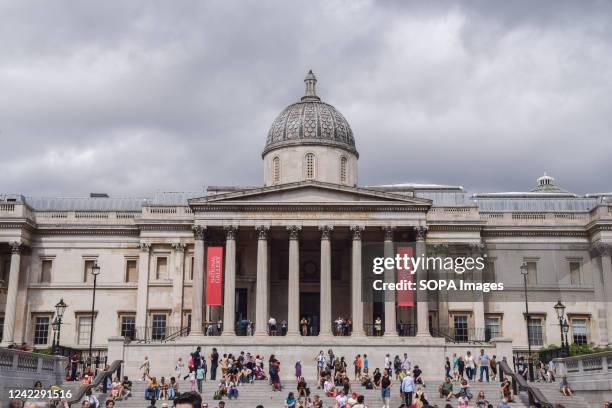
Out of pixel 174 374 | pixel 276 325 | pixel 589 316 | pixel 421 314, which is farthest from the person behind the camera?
pixel 589 316

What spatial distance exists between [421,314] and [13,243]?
28.1m

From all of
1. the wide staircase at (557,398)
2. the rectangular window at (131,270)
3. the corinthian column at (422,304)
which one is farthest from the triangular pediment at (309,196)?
the wide staircase at (557,398)

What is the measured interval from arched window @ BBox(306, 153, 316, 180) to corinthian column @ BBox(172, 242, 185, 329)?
10.1 meters

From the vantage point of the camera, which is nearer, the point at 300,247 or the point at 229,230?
the point at 229,230

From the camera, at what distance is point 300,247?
5212 centimetres

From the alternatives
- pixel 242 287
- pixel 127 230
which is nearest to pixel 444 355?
pixel 242 287

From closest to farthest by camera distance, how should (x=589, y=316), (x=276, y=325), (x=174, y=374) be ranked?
(x=174, y=374)
(x=276, y=325)
(x=589, y=316)

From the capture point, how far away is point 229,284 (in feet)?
151

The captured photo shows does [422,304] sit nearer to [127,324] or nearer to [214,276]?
[214,276]

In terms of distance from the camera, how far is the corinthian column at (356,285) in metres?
45.2

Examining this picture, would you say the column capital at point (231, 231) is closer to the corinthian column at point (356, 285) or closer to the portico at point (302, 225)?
the portico at point (302, 225)

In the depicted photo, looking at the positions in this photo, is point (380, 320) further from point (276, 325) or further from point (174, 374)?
point (174, 374)

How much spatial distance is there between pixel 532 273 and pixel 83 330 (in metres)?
32.1

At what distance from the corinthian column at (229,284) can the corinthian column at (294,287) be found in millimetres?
3415
